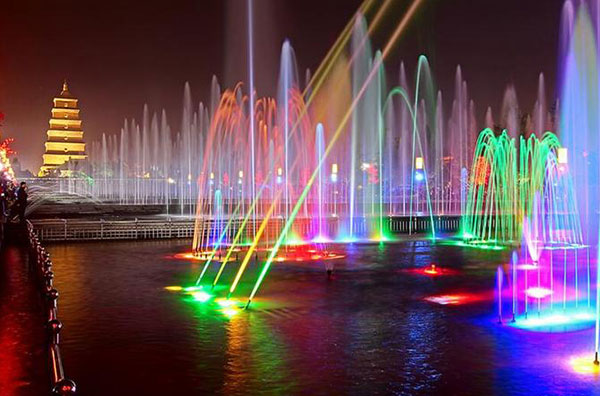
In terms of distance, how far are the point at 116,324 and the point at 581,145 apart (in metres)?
32.7

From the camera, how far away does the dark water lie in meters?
6.48

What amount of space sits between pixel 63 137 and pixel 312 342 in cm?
9007

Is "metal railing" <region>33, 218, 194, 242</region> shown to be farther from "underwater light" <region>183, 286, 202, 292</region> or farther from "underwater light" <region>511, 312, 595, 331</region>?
"underwater light" <region>511, 312, 595, 331</region>

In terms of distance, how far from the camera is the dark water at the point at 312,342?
6.48m

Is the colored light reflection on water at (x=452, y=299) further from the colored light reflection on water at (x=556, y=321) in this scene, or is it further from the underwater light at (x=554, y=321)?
the underwater light at (x=554, y=321)

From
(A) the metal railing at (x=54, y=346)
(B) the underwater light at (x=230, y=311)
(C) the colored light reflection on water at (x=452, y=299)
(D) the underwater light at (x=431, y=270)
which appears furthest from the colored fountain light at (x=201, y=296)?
(D) the underwater light at (x=431, y=270)

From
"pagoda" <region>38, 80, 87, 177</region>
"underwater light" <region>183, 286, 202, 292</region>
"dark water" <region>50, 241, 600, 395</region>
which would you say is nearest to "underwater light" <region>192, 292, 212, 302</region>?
"dark water" <region>50, 241, 600, 395</region>

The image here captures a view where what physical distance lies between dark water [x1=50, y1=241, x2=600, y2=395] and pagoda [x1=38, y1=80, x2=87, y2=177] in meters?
83.1

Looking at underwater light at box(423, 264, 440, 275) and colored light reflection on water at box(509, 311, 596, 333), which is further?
underwater light at box(423, 264, 440, 275)

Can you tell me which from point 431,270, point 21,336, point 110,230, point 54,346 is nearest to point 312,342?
point 54,346

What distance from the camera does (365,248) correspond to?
19.0 m

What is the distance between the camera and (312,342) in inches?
316

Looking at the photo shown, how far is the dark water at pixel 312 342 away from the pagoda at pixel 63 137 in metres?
83.1

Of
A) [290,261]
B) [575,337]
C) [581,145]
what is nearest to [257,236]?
[290,261]
